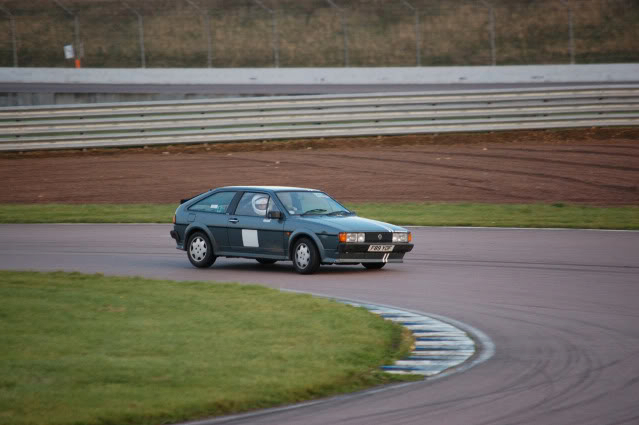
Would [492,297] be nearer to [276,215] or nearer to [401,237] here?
[401,237]

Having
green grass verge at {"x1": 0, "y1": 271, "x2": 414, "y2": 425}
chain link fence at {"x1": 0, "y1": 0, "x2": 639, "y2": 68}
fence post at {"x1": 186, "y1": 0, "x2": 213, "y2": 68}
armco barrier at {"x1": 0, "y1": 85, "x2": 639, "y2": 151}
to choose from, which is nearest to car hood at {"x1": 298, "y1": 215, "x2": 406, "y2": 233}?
green grass verge at {"x1": 0, "y1": 271, "x2": 414, "y2": 425}

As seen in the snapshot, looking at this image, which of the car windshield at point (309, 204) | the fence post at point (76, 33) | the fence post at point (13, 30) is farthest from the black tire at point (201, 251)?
the fence post at point (76, 33)

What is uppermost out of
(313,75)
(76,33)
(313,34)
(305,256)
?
(76,33)

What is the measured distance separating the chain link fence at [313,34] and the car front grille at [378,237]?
2354 centimetres

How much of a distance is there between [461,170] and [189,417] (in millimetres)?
19531

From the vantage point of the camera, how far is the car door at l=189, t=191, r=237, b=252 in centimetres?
1486

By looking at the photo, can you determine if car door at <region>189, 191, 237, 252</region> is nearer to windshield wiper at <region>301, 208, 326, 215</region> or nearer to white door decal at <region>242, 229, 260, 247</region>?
white door decal at <region>242, 229, 260, 247</region>

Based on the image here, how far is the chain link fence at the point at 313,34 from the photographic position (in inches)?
1449

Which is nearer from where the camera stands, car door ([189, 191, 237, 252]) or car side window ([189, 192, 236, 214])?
car door ([189, 191, 237, 252])

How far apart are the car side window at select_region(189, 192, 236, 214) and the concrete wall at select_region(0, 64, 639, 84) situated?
2108cm

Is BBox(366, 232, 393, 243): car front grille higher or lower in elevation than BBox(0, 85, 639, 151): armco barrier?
Result: lower

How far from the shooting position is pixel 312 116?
2928cm

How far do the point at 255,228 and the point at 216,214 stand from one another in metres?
0.80

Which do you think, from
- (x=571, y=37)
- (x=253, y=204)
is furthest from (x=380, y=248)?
(x=571, y=37)
